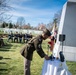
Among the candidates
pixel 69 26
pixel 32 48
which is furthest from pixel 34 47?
pixel 69 26

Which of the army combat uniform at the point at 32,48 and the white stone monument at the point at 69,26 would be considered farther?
the white stone monument at the point at 69,26

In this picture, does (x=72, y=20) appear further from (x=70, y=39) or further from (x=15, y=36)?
(x=15, y=36)

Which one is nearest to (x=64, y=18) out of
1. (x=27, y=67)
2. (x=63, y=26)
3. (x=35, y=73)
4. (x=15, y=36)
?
(x=63, y=26)

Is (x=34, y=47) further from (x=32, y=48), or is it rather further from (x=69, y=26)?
(x=69, y=26)

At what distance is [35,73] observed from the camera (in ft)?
22.3

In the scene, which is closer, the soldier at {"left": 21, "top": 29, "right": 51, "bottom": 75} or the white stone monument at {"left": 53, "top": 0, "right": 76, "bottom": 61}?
the soldier at {"left": 21, "top": 29, "right": 51, "bottom": 75}

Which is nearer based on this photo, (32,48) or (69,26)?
(32,48)

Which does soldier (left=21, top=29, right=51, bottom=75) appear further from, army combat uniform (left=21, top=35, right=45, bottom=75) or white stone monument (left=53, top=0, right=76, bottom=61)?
white stone monument (left=53, top=0, right=76, bottom=61)

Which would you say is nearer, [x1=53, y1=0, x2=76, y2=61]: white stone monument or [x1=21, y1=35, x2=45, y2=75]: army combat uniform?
[x1=21, y1=35, x2=45, y2=75]: army combat uniform

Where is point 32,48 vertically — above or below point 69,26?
below

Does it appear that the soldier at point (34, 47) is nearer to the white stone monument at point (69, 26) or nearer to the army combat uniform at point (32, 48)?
the army combat uniform at point (32, 48)

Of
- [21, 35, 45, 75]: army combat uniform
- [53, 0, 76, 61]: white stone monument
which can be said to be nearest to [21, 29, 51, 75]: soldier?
[21, 35, 45, 75]: army combat uniform

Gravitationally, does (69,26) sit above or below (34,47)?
above

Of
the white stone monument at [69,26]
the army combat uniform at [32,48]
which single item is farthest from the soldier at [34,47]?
the white stone monument at [69,26]
